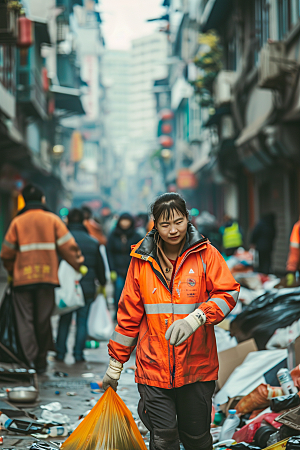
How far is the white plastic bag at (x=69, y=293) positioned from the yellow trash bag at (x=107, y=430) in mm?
3702

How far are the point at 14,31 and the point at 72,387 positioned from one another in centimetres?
673

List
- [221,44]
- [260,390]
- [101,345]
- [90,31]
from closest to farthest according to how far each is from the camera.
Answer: [260,390], [101,345], [221,44], [90,31]

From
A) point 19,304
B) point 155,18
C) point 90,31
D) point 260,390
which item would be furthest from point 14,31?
point 90,31

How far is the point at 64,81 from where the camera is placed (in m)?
30.4

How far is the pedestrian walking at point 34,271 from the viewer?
616 cm

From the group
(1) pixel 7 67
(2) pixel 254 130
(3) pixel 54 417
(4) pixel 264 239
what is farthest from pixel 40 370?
(1) pixel 7 67

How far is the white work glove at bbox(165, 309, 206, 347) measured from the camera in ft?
8.93

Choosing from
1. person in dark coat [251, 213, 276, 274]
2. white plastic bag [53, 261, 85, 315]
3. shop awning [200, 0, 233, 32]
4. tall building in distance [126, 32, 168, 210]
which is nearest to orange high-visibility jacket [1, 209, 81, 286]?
white plastic bag [53, 261, 85, 315]

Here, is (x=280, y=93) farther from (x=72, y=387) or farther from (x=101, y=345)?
(x=72, y=387)

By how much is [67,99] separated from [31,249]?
25002 millimetres

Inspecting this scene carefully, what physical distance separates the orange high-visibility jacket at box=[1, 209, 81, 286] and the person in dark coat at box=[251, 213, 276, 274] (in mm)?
6990

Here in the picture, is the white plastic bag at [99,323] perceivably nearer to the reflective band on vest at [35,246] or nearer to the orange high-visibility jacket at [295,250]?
the reflective band on vest at [35,246]

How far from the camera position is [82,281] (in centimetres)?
728

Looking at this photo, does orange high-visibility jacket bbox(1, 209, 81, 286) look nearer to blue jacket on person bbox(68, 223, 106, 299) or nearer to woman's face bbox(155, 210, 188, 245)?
blue jacket on person bbox(68, 223, 106, 299)
